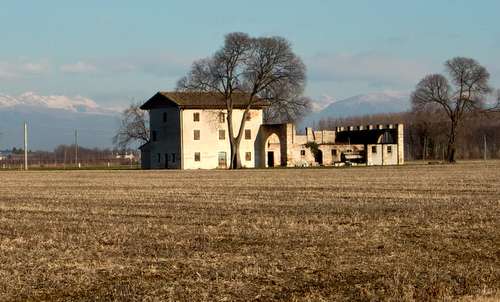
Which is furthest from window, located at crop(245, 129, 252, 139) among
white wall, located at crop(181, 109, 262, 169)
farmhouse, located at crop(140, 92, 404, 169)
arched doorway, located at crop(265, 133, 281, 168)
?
arched doorway, located at crop(265, 133, 281, 168)

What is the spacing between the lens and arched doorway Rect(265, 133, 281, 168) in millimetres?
104188

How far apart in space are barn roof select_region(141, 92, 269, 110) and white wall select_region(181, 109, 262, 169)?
29.3 inches

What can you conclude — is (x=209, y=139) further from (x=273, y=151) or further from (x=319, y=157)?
(x=319, y=157)

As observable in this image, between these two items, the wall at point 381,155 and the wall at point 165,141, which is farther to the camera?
the wall at point 381,155

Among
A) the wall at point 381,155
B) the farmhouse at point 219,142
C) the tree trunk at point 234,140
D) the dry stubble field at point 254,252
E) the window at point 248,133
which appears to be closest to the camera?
the dry stubble field at point 254,252

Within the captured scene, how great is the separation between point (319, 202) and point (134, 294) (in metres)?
17.4

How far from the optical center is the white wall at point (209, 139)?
9950cm

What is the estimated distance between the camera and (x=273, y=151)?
104 metres

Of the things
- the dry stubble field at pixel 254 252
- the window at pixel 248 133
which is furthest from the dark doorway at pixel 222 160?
the dry stubble field at pixel 254 252

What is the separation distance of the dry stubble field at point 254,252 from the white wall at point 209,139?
7199 centimetres

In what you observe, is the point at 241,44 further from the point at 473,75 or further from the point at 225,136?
the point at 473,75

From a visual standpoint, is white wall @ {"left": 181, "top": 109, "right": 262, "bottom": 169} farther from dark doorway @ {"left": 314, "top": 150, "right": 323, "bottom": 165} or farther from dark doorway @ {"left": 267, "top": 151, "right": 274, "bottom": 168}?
dark doorway @ {"left": 314, "top": 150, "right": 323, "bottom": 165}

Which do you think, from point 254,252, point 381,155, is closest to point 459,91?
point 381,155

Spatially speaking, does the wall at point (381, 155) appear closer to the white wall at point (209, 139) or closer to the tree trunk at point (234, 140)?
the white wall at point (209, 139)
